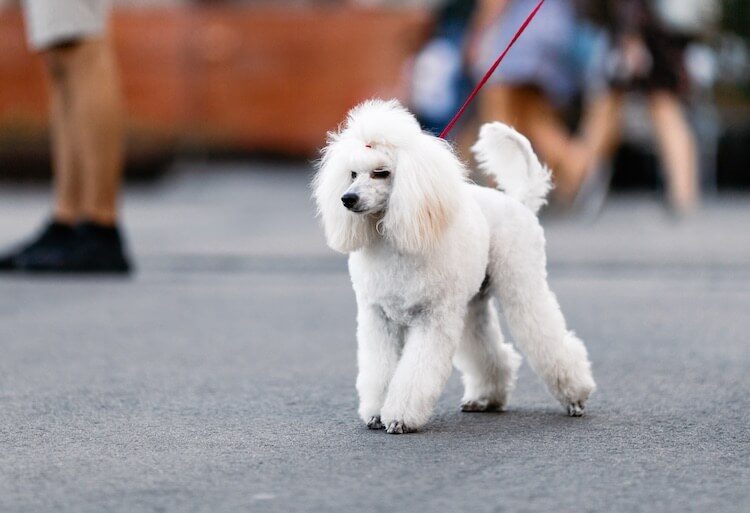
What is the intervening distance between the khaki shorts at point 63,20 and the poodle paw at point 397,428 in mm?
4011

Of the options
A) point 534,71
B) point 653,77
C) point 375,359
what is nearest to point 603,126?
point 653,77

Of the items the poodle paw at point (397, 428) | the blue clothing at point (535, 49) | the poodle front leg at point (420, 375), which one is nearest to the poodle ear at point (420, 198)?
the poodle front leg at point (420, 375)

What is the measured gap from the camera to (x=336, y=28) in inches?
659

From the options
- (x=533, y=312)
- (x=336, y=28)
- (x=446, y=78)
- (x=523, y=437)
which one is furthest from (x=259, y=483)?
(x=336, y=28)

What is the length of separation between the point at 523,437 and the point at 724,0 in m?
11.6

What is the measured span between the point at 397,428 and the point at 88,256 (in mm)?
3919

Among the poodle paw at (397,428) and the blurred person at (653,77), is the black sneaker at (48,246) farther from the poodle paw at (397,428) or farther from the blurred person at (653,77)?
the blurred person at (653,77)

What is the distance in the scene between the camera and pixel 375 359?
433cm

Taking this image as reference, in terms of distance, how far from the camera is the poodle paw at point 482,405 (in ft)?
15.2

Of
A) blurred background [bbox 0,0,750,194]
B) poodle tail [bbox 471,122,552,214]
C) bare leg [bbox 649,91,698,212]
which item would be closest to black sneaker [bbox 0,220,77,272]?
poodle tail [bbox 471,122,552,214]

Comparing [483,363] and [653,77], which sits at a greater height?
[653,77]

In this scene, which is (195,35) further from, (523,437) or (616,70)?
(523,437)

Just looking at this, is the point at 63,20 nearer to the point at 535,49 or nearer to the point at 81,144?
the point at 81,144

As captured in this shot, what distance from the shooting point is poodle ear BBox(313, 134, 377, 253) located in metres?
4.20
